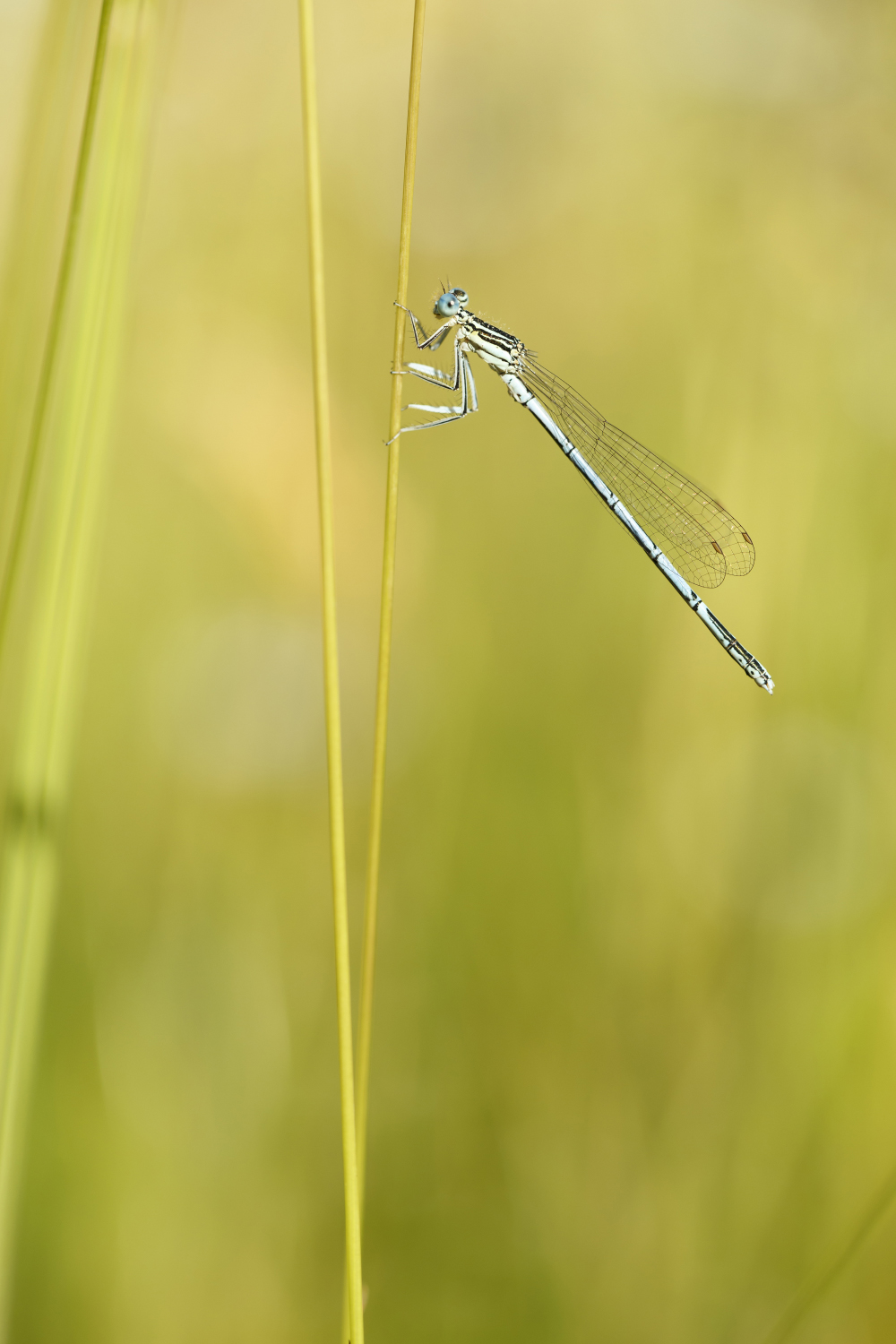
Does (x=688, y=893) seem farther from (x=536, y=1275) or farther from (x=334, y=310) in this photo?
(x=334, y=310)

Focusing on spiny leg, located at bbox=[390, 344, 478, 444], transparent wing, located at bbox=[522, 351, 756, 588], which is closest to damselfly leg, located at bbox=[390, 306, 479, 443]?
spiny leg, located at bbox=[390, 344, 478, 444]

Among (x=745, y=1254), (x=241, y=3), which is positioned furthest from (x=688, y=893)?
(x=241, y=3)

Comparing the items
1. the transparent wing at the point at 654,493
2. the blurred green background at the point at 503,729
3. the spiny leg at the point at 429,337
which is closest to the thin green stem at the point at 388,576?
the spiny leg at the point at 429,337

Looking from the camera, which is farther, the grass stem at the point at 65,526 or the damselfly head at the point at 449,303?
the damselfly head at the point at 449,303

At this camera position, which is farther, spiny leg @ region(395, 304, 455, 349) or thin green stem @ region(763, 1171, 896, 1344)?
spiny leg @ region(395, 304, 455, 349)

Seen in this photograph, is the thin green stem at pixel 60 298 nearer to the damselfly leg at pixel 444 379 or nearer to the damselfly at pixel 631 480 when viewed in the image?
the damselfly leg at pixel 444 379

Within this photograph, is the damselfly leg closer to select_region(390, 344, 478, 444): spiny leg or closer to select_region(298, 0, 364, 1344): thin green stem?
select_region(390, 344, 478, 444): spiny leg

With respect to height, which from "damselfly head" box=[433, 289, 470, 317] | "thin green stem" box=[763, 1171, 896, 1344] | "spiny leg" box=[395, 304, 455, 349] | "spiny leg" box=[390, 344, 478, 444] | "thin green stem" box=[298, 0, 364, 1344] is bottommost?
"thin green stem" box=[763, 1171, 896, 1344]

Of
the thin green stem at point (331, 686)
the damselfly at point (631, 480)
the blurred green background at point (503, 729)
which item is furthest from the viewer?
the damselfly at point (631, 480)

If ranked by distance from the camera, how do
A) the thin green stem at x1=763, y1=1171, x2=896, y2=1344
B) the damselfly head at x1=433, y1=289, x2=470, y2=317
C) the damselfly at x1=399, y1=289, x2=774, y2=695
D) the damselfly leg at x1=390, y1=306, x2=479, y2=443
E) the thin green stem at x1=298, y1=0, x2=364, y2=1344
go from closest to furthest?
the thin green stem at x1=298, y1=0, x2=364, y2=1344
the thin green stem at x1=763, y1=1171, x2=896, y2=1344
the damselfly leg at x1=390, y1=306, x2=479, y2=443
the damselfly head at x1=433, y1=289, x2=470, y2=317
the damselfly at x1=399, y1=289, x2=774, y2=695
